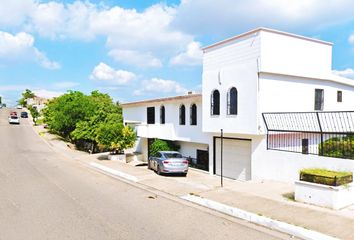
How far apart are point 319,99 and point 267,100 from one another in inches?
176

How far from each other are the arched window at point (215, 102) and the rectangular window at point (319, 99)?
212 inches

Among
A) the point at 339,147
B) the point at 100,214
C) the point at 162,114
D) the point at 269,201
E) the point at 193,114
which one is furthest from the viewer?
the point at 162,114

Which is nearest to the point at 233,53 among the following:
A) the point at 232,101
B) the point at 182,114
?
the point at 232,101

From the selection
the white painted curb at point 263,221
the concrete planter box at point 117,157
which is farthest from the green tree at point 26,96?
the white painted curb at point 263,221

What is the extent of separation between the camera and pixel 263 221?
855 cm

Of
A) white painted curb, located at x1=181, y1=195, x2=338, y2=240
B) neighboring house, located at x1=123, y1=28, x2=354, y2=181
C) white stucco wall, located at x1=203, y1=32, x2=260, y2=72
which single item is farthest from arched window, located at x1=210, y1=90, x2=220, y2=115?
white painted curb, located at x1=181, y1=195, x2=338, y2=240

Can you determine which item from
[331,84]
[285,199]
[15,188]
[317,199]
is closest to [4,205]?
[15,188]

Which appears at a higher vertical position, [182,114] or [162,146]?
[182,114]

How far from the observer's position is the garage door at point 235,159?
16.9 m

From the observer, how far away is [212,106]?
706 inches

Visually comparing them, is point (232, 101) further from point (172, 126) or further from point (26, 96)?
point (26, 96)

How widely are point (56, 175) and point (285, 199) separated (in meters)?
12.0

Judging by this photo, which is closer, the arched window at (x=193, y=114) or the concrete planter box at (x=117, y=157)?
the arched window at (x=193, y=114)

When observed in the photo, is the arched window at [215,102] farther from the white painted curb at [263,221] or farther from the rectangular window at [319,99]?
the white painted curb at [263,221]
